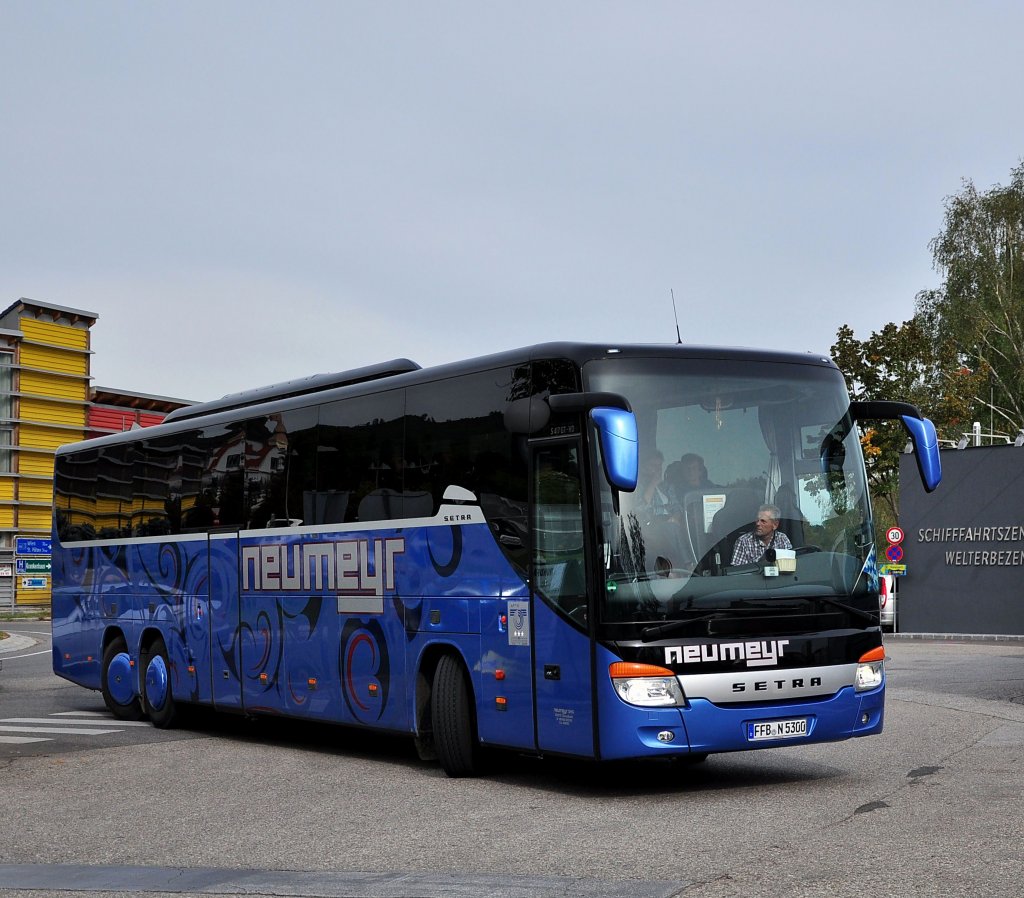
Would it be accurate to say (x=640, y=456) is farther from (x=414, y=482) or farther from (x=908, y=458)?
(x=908, y=458)

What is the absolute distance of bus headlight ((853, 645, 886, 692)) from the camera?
1094 cm

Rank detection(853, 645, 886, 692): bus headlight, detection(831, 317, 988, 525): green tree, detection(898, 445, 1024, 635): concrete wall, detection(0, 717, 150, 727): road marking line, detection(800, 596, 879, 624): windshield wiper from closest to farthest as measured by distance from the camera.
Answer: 1. detection(800, 596, 879, 624): windshield wiper
2. detection(853, 645, 886, 692): bus headlight
3. detection(0, 717, 150, 727): road marking line
4. detection(898, 445, 1024, 635): concrete wall
5. detection(831, 317, 988, 525): green tree

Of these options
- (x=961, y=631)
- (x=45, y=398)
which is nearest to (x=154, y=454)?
(x=961, y=631)

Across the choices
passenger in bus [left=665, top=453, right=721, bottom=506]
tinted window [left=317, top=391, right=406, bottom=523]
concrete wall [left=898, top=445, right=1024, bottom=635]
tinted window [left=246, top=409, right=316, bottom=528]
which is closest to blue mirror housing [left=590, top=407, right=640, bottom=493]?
passenger in bus [left=665, top=453, right=721, bottom=506]

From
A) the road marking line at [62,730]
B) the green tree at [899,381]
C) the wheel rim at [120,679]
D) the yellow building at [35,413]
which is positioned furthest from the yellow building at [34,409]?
the road marking line at [62,730]

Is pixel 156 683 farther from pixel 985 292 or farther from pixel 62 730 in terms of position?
pixel 985 292

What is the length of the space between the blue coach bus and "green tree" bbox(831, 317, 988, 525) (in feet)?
126

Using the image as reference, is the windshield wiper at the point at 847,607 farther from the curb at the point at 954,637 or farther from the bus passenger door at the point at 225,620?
the curb at the point at 954,637

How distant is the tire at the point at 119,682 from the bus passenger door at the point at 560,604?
788cm

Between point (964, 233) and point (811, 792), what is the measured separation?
5317 cm

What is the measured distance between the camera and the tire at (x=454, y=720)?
460 inches

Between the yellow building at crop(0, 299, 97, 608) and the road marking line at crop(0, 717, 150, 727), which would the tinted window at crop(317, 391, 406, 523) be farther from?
the yellow building at crop(0, 299, 97, 608)

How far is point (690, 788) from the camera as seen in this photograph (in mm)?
10984

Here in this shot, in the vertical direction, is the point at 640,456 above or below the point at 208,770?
above
